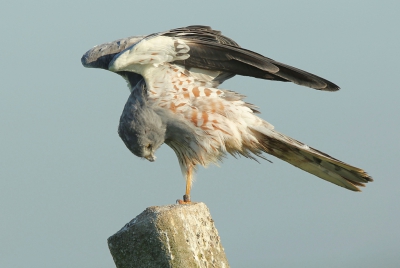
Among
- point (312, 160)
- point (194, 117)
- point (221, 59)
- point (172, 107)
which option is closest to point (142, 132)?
point (172, 107)

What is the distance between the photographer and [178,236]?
3.42 m

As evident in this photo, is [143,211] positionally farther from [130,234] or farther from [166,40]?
[166,40]

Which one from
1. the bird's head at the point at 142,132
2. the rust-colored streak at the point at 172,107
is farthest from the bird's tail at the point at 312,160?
the bird's head at the point at 142,132

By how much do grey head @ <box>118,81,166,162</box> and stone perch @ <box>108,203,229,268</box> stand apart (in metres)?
2.41

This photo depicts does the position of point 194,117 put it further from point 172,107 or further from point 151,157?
point 151,157

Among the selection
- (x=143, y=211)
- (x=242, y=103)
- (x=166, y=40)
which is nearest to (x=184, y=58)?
(x=166, y=40)

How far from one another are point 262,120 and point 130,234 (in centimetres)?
318

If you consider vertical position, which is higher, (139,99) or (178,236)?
(139,99)

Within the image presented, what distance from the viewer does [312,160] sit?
21.0 ft

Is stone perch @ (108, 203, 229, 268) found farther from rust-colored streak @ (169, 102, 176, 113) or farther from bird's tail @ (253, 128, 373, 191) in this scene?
bird's tail @ (253, 128, 373, 191)

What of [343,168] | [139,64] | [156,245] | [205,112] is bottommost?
[156,245]

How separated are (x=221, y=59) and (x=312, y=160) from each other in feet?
4.76

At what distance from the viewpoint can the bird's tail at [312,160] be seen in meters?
6.22

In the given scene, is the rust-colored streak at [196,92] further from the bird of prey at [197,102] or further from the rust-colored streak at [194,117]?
the rust-colored streak at [194,117]
